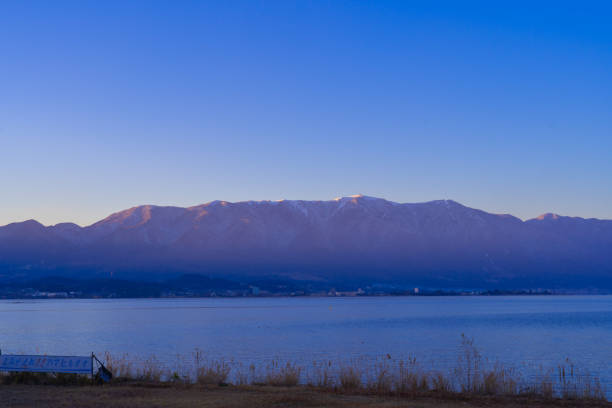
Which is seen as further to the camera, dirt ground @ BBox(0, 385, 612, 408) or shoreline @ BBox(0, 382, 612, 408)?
shoreline @ BBox(0, 382, 612, 408)

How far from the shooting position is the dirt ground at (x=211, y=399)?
20.6 m

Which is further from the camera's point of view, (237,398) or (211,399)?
(237,398)

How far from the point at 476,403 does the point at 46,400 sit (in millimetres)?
14598

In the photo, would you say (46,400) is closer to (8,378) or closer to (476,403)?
(8,378)

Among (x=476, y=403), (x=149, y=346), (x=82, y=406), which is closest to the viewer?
(x=82, y=406)

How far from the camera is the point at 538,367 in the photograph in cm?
4066

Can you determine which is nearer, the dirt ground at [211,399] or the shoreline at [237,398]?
the dirt ground at [211,399]

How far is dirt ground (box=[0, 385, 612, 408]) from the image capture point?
20594mm

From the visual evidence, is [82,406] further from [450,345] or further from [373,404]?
[450,345]

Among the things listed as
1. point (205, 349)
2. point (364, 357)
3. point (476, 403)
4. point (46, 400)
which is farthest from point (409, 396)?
point (205, 349)

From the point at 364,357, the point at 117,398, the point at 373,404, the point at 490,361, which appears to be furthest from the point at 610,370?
the point at 117,398

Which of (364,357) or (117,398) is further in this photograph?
(364,357)

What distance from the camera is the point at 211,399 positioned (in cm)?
2166

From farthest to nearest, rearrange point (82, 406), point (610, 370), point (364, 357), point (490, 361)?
point (364, 357), point (490, 361), point (610, 370), point (82, 406)
